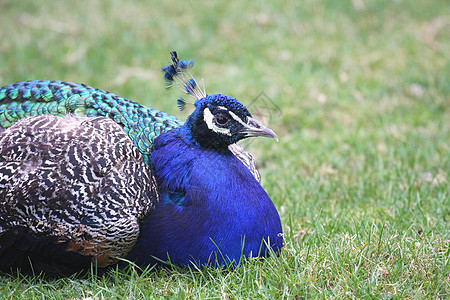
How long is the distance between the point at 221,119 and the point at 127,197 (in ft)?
2.14

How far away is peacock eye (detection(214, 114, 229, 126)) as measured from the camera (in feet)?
10.2

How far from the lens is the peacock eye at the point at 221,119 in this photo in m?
3.10

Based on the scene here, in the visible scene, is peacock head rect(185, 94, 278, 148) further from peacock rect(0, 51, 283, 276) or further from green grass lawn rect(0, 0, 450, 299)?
green grass lawn rect(0, 0, 450, 299)

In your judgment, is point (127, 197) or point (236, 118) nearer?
point (127, 197)

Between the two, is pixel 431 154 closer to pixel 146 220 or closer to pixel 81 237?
pixel 146 220

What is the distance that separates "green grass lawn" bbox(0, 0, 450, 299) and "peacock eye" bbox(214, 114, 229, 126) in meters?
0.68

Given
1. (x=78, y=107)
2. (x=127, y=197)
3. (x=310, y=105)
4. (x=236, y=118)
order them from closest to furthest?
(x=127, y=197) < (x=236, y=118) < (x=78, y=107) < (x=310, y=105)

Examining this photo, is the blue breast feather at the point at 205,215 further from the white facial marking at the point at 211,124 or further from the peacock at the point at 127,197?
the white facial marking at the point at 211,124

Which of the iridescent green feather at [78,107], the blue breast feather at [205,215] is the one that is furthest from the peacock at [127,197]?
the iridescent green feather at [78,107]

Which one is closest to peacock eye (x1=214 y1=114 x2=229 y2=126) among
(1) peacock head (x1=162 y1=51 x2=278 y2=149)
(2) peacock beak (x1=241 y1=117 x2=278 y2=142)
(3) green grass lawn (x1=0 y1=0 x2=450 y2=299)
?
(1) peacock head (x1=162 y1=51 x2=278 y2=149)

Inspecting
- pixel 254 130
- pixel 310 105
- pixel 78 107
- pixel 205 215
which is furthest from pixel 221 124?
pixel 310 105

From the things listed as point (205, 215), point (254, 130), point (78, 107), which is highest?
point (78, 107)

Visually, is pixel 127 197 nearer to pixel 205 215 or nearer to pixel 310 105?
pixel 205 215

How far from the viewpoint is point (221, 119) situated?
3.10 metres
